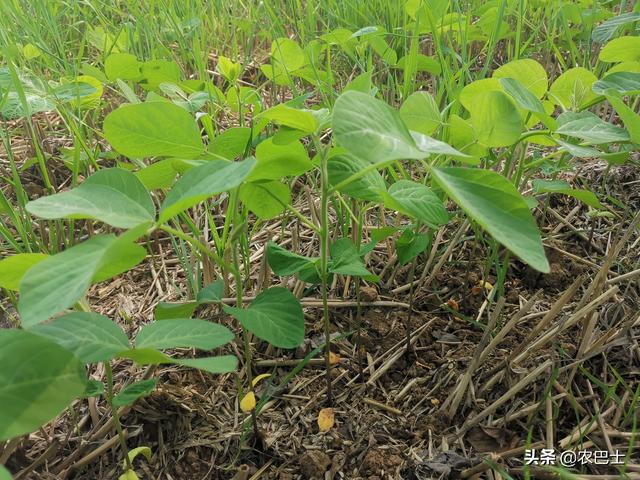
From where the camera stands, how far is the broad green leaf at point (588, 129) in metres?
0.90

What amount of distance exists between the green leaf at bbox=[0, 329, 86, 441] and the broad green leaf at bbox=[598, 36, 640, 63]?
1.24 metres

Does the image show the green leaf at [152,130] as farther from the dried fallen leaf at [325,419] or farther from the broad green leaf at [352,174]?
the dried fallen leaf at [325,419]

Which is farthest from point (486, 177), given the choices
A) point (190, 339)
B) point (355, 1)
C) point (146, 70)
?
point (355, 1)

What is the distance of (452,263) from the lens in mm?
1259

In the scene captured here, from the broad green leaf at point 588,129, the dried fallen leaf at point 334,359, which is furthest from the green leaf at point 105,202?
the broad green leaf at point 588,129

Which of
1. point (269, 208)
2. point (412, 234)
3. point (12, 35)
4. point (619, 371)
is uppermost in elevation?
point (12, 35)

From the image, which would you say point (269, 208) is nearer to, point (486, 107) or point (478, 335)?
point (486, 107)

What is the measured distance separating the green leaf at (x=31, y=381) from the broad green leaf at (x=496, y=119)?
681 mm

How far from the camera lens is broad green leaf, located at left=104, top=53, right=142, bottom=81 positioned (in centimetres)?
159

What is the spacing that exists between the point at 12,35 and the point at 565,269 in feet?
6.03

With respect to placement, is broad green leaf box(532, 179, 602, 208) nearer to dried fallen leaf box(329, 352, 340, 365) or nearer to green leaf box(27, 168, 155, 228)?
dried fallen leaf box(329, 352, 340, 365)

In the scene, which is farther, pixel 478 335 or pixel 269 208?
pixel 478 335

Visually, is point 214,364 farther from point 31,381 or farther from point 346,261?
point 346,261

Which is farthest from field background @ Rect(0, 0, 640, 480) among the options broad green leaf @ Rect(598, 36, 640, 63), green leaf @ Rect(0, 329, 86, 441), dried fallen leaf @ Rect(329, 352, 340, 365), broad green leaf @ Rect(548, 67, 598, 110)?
green leaf @ Rect(0, 329, 86, 441)
